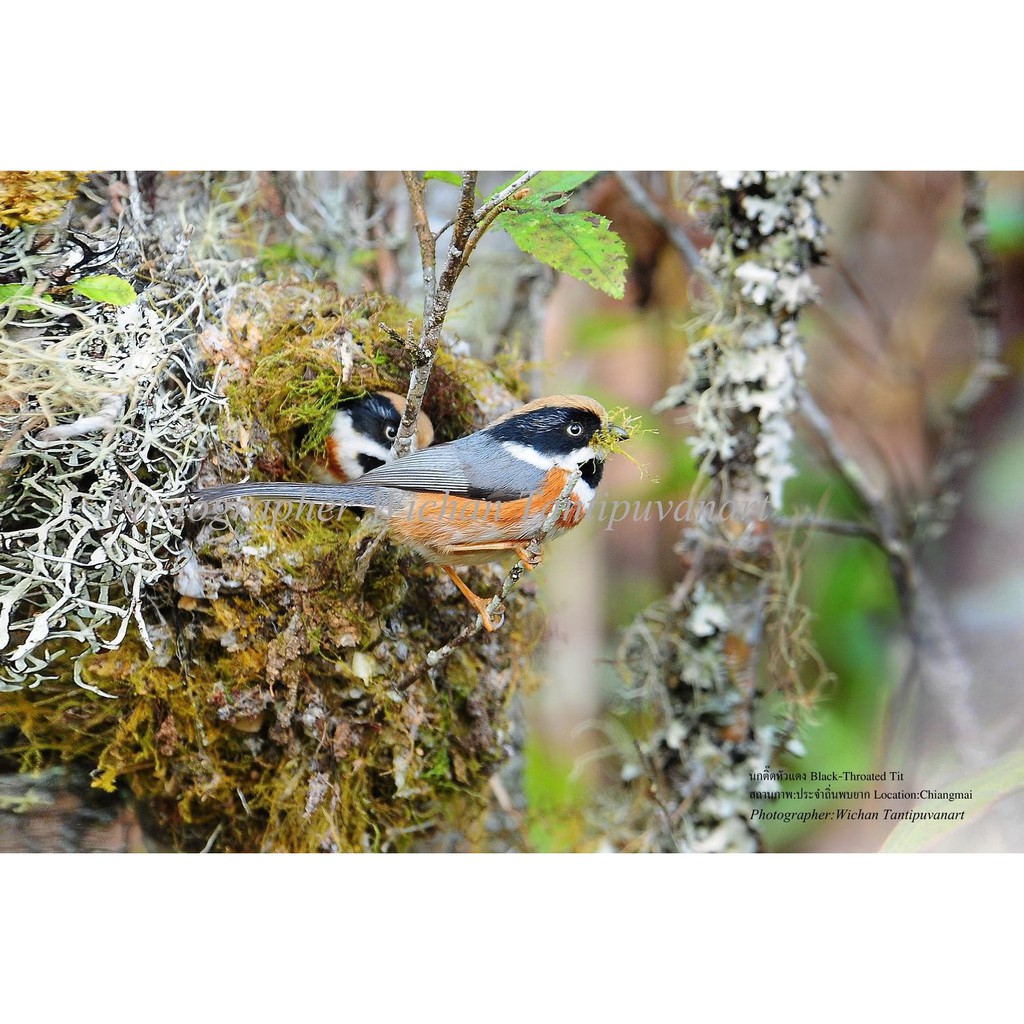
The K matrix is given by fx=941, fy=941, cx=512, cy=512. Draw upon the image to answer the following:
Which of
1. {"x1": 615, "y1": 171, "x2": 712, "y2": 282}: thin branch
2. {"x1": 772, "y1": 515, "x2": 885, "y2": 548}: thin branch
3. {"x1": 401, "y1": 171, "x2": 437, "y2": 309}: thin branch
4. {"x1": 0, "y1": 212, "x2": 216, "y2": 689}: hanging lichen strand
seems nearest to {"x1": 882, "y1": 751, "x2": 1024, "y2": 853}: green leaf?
{"x1": 772, "y1": 515, "x2": 885, "y2": 548}: thin branch

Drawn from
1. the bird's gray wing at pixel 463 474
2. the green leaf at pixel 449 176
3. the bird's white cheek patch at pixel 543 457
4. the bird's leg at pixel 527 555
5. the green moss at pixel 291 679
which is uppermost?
the green leaf at pixel 449 176

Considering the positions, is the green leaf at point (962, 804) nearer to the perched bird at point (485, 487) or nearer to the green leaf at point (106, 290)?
the perched bird at point (485, 487)

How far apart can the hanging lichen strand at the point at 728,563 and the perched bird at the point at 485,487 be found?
0.42 m

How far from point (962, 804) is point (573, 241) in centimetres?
147

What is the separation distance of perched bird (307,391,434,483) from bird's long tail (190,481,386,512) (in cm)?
8

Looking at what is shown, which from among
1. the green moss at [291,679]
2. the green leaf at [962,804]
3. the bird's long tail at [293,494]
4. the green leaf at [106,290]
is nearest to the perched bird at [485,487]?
the bird's long tail at [293,494]

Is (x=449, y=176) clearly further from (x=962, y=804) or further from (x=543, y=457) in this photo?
(x=962, y=804)

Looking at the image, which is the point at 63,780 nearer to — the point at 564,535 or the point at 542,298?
the point at 564,535

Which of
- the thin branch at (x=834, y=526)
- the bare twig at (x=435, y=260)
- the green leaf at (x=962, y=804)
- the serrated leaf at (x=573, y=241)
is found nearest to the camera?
the bare twig at (x=435, y=260)

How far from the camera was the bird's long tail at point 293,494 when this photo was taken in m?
1.72

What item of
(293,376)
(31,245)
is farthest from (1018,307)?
(31,245)

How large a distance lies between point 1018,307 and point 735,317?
641 millimetres

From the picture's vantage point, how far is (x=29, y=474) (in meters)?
1.75

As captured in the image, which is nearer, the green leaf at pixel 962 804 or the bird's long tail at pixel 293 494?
the bird's long tail at pixel 293 494
